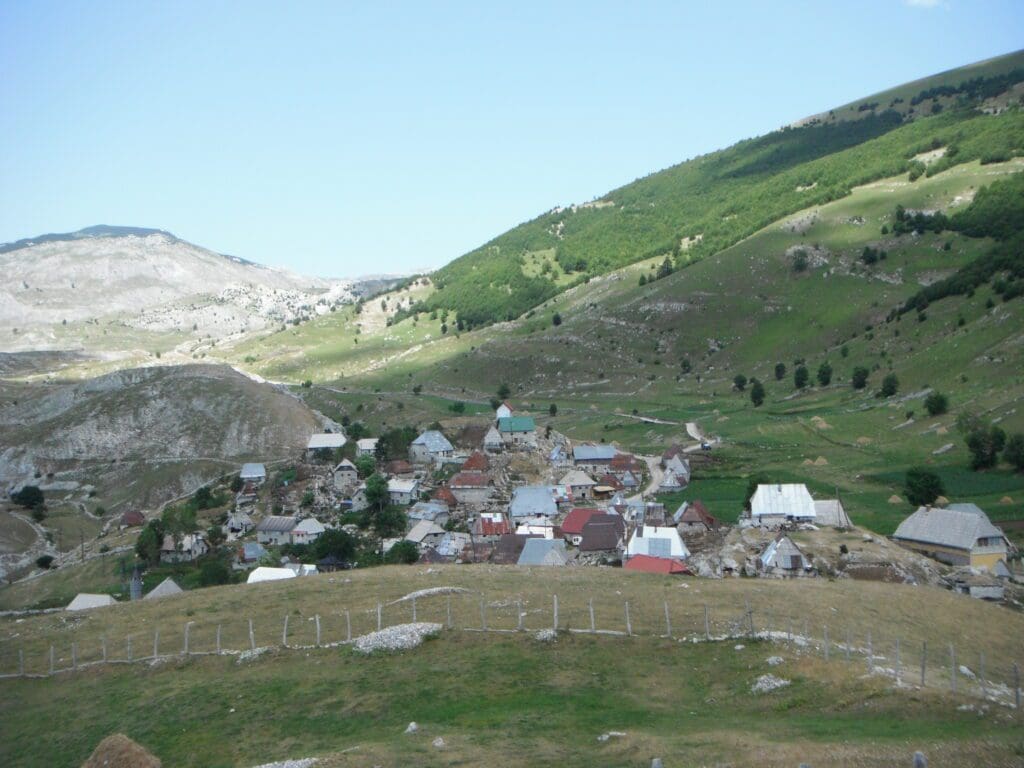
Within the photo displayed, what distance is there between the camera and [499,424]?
115188mm

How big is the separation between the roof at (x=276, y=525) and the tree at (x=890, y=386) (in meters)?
81.4

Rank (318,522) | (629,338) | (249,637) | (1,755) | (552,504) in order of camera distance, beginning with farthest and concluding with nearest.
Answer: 1. (629,338)
2. (318,522)
3. (552,504)
4. (249,637)
5. (1,755)

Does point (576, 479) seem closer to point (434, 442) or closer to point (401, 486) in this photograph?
point (401, 486)

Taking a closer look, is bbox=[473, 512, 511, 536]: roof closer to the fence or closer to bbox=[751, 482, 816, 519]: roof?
bbox=[751, 482, 816, 519]: roof

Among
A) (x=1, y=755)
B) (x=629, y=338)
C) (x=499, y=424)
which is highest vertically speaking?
(x=629, y=338)

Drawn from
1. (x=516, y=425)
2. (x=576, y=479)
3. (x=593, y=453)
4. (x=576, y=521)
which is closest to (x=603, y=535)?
(x=576, y=521)

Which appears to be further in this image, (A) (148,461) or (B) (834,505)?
(A) (148,461)

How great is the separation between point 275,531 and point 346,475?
18.1 m

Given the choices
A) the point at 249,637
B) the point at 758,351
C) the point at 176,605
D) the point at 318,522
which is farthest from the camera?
the point at 758,351

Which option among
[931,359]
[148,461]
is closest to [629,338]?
[931,359]

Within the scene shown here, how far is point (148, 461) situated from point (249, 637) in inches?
4082

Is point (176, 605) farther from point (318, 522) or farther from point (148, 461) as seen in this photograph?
point (148, 461)

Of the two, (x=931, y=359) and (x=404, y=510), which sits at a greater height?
(x=931, y=359)

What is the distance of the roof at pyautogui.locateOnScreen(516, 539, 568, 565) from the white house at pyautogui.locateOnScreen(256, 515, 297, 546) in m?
32.9
